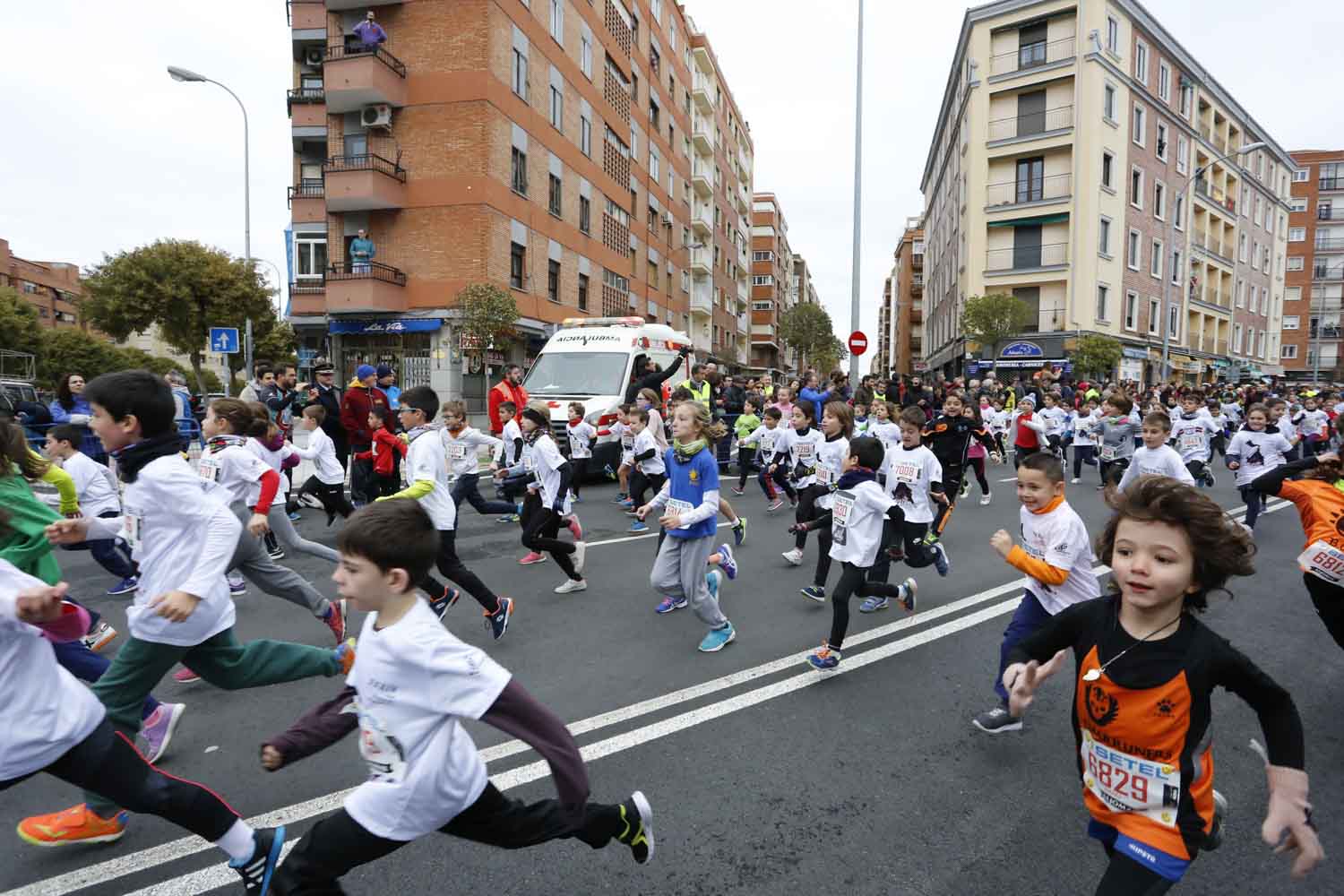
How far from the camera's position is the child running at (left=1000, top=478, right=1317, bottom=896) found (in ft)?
6.45

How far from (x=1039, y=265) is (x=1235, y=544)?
3851cm

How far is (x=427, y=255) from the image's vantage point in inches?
932

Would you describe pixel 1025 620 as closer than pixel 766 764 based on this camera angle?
No

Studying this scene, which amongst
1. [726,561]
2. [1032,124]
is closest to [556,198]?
[1032,124]

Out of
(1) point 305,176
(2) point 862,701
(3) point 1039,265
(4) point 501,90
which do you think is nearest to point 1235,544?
(2) point 862,701

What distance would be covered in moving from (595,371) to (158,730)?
10057 millimetres

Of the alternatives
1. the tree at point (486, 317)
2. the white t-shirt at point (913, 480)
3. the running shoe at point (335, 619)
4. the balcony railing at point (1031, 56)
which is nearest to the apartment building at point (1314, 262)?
the balcony railing at point (1031, 56)

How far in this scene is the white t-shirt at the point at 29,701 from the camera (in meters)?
2.12

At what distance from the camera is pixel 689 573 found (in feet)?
16.2

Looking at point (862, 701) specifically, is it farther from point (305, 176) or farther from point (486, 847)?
point (305, 176)

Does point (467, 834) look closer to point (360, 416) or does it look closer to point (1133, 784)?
point (1133, 784)

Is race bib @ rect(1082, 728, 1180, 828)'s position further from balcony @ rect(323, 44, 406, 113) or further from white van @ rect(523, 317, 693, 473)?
balcony @ rect(323, 44, 406, 113)

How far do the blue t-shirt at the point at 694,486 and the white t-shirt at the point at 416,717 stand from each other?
2.90 metres

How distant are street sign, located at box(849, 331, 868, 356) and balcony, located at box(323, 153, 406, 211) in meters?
15.1
